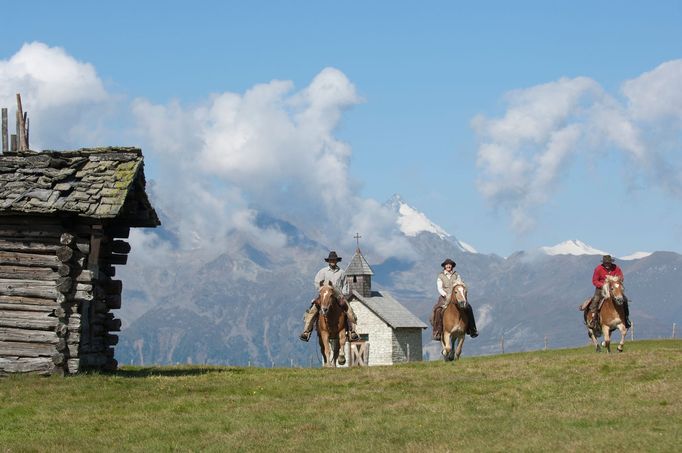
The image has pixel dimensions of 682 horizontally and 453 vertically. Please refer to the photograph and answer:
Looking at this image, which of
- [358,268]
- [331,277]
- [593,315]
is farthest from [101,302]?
[358,268]

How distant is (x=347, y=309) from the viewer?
3581cm

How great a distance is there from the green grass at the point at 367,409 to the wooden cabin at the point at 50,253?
119 centimetres

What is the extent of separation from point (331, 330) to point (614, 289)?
9.20 meters

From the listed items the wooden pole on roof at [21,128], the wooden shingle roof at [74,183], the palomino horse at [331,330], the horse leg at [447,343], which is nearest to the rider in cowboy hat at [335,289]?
the palomino horse at [331,330]

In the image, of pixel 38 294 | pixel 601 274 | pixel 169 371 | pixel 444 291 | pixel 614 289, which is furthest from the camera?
pixel 601 274

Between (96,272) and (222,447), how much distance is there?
37.6 ft

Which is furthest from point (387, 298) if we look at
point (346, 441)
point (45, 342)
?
point (346, 441)

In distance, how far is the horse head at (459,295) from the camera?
115 ft

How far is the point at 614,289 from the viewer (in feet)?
117

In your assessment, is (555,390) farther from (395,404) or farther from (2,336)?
(2,336)

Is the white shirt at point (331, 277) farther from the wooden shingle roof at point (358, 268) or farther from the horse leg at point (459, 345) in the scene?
the wooden shingle roof at point (358, 268)

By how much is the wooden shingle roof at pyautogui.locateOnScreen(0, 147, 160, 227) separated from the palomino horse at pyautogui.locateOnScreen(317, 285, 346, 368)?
6.89 metres

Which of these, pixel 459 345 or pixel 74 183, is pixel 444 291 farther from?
pixel 74 183

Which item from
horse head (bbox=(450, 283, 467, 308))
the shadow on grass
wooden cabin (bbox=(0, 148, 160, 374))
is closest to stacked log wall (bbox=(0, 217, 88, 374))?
wooden cabin (bbox=(0, 148, 160, 374))
